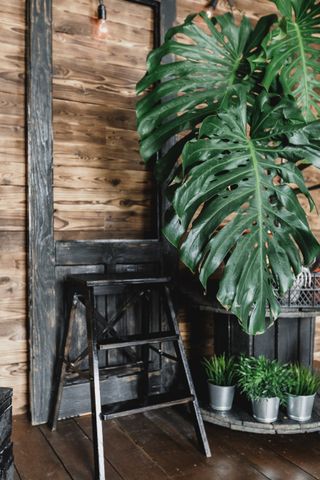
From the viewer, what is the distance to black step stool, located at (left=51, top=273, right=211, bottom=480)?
1.80m

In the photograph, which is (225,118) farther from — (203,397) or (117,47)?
(203,397)

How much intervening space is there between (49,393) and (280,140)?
62.7 inches

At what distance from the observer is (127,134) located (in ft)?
8.17

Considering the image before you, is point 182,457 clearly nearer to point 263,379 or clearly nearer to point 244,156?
point 263,379

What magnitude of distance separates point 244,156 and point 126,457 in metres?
1.30

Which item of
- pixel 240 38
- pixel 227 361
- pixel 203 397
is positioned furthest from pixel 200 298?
pixel 240 38

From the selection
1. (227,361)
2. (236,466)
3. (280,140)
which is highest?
(280,140)

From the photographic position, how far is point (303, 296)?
1.93 meters

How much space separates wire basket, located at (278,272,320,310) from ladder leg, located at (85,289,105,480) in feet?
2.60

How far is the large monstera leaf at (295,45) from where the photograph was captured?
189 cm

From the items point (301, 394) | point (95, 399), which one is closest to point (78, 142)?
point (95, 399)

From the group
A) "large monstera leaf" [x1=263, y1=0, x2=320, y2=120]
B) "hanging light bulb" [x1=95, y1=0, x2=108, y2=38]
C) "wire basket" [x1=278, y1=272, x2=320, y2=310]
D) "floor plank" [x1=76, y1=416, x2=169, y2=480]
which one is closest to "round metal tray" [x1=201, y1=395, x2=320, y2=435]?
"floor plank" [x1=76, y1=416, x2=169, y2=480]

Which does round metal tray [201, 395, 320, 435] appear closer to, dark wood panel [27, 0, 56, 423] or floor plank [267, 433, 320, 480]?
floor plank [267, 433, 320, 480]

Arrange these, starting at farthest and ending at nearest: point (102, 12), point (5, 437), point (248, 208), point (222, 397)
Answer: point (102, 12), point (222, 397), point (248, 208), point (5, 437)
